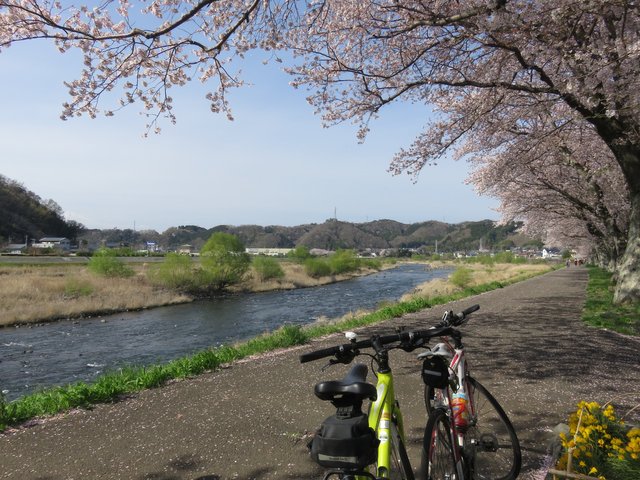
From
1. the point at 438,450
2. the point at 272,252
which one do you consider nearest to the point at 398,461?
the point at 438,450

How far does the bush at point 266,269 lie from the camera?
4616cm

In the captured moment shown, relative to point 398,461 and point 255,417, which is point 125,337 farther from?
point 398,461

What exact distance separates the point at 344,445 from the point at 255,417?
128 inches

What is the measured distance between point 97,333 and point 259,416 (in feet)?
62.3

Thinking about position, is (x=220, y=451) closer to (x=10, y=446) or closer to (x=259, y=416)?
(x=259, y=416)

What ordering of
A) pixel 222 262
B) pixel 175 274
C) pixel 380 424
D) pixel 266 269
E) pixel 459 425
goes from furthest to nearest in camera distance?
pixel 266 269 → pixel 222 262 → pixel 175 274 → pixel 459 425 → pixel 380 424

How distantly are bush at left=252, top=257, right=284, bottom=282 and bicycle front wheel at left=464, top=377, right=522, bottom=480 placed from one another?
4272 centimetres

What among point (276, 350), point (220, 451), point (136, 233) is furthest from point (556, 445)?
point (136, 233)

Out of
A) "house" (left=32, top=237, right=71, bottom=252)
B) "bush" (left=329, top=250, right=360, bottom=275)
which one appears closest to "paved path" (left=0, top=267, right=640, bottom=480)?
"bush" (left=329, top=250, right=360, bottom=275)

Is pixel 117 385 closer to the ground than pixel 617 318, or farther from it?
closer to the ground

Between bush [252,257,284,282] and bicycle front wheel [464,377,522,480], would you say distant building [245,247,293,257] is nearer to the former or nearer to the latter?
bush [252,257,284,282]

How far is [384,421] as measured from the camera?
2.17 m

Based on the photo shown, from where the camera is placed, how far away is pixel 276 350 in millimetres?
8328

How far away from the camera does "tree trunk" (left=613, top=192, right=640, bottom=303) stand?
11117mm
